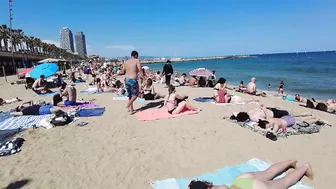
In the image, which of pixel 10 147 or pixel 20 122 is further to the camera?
pixel 20 122

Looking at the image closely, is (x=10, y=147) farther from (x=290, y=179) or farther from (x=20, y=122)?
(x=290, y=179)

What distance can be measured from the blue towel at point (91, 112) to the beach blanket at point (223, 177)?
3.87m

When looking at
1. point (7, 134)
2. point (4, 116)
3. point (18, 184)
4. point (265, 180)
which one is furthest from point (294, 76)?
point (18, 184)

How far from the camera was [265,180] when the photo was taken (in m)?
2.49

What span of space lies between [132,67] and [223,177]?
3.98 m

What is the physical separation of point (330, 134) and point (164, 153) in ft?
11.3

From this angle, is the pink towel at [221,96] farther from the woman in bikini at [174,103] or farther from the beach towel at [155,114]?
the woman in bikini at [174,103]

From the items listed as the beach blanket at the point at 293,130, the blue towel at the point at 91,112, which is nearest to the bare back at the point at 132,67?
the blue towel at the point at 91,112

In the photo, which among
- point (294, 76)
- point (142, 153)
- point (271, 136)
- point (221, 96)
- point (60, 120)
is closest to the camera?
point (142, 153)

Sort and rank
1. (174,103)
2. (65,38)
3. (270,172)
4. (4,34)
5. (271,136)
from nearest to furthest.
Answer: (270,172)
(271,136)
(174,103)
(4,34)
(65,38)

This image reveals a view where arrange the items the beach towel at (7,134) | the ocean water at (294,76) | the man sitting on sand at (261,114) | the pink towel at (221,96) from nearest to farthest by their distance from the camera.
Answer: the beach towel at (7,134), the man sitting on sand at (261,114), the pink towel at (221,96), the ocean water at (294,76)

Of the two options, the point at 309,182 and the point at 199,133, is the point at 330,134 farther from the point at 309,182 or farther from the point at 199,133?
the point at 199,133

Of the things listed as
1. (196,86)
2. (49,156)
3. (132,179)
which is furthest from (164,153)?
(196,86)

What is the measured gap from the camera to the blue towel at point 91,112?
20.3ft
